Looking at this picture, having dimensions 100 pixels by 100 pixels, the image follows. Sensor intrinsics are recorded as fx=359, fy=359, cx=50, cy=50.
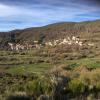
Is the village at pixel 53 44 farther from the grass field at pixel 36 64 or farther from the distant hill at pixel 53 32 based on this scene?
the grass field at pixel 36 64

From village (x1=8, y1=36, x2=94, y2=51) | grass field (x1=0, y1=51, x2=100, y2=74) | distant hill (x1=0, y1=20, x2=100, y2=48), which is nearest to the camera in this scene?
grass field (x1=0, y1=51, x2=100, y2=74)

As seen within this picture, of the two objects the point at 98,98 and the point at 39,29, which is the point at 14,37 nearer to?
the point at 39,29

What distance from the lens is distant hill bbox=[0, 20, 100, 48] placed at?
113m

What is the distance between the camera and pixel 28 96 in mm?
14242

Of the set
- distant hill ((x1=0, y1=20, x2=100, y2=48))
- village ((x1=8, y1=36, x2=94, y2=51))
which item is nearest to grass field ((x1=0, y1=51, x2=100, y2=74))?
village ((x1=8, y1=36, x2=94, y2=51))

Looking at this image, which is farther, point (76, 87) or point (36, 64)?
point (36, 64)

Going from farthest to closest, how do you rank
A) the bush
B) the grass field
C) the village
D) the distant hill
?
the distant hill → the village → the grass field → the bush

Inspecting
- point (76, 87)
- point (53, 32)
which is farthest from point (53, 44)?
point (76, 87)

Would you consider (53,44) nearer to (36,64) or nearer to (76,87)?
(36,64)

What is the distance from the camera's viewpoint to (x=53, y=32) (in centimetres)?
11694

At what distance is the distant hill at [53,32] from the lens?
4451 inches

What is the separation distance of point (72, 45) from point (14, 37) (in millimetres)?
26543

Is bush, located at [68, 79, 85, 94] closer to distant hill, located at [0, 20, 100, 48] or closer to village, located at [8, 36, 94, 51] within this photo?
village, located at [8, 36, 94, 51]

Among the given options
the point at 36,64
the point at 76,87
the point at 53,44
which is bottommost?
the point at 53,44
